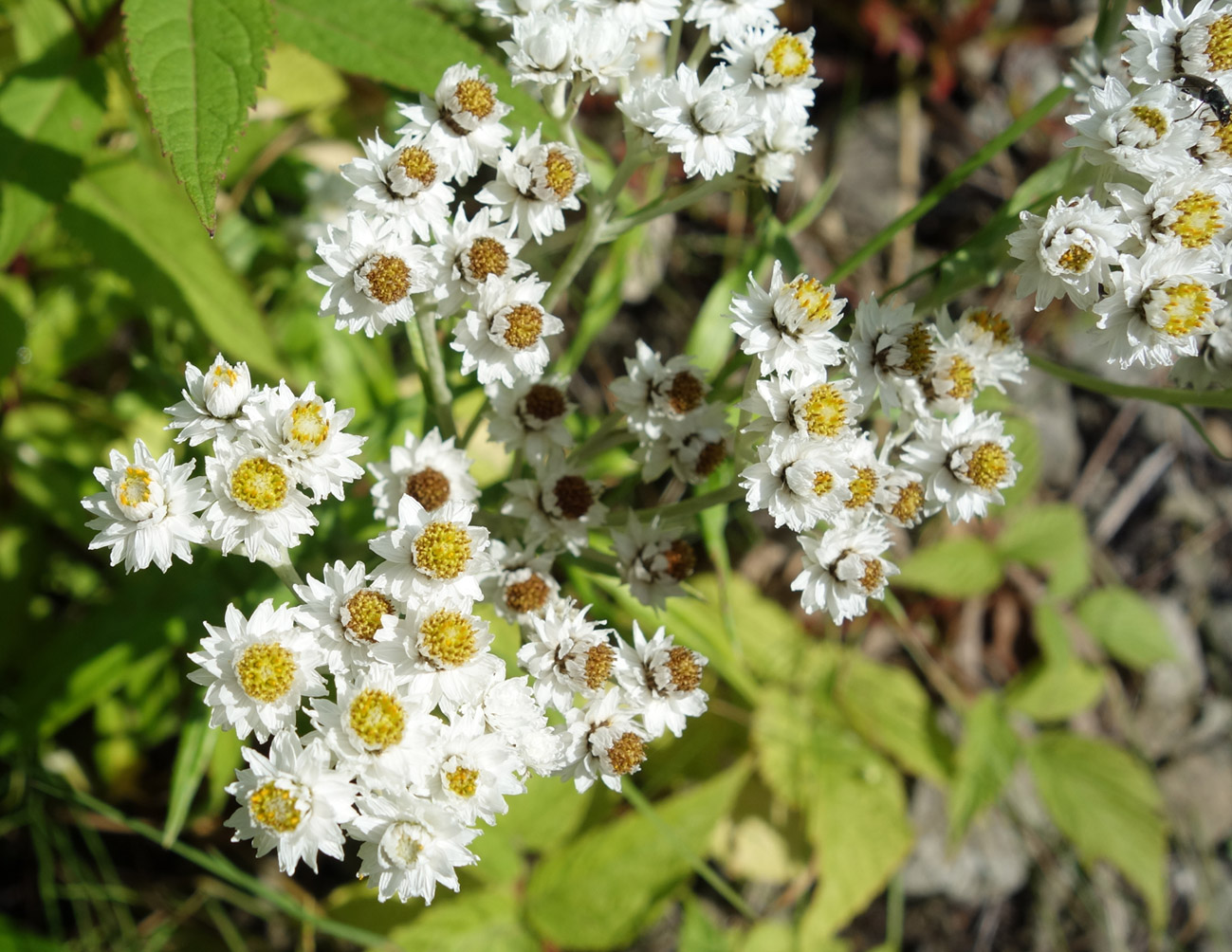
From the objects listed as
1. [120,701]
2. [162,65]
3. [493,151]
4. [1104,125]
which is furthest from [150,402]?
[1104,125]

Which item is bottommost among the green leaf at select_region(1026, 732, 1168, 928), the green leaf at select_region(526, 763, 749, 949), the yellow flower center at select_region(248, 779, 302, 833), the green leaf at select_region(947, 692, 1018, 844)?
the green leaf at select_region(1026, 732, 1168, 928)

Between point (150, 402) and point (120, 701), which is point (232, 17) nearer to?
point (150, 402)

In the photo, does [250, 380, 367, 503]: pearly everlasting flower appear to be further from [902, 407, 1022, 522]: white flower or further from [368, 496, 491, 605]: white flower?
[902, 407, 1022, 522]: white flower

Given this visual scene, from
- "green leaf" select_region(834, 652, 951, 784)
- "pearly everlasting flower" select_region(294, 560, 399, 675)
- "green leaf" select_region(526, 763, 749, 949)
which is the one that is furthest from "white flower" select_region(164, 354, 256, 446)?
"green leaf" select_region(834, 652, 951, 784)

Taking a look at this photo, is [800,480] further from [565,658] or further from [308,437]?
[308,437]

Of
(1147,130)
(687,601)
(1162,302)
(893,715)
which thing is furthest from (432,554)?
(893,715)
